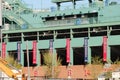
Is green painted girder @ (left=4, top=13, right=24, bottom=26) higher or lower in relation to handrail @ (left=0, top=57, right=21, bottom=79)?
higher

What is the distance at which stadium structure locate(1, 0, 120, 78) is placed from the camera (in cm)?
8956

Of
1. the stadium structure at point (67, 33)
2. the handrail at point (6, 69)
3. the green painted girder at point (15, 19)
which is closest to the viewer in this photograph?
the handrail at point (6, 69)

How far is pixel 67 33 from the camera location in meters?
95.0

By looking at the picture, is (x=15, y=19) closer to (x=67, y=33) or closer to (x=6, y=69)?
(x=67, y=33)

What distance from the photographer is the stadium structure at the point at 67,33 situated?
89562 mm

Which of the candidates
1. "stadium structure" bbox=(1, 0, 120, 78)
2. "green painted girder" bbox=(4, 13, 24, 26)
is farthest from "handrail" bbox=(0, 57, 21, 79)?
"green painted girder" bbox=(4, 13, 24, 26)

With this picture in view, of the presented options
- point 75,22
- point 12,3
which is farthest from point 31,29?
point 12,3

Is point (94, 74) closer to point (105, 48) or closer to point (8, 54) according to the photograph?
point (105, 48)

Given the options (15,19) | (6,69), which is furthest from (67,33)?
(6,69)

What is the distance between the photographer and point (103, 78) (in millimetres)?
A: 64375

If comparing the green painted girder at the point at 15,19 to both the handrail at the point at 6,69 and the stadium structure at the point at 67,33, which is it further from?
the handrail at the point at 6,69

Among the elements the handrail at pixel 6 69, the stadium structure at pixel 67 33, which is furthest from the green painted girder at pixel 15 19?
the handrail at pixel 6 69

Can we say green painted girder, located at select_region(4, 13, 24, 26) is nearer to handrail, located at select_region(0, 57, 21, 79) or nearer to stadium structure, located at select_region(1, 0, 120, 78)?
stadium structure, located at select_region(1, 0, 120, 78)

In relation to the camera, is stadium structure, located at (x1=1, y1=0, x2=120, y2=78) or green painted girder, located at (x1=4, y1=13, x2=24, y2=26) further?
green painted girder, located at (x1=4, y1=13, x2=24, y2=26)
